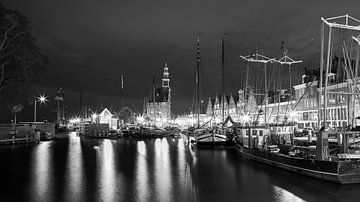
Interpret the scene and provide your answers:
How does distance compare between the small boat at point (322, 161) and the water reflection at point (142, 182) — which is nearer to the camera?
the water reflection at point (142, 182)

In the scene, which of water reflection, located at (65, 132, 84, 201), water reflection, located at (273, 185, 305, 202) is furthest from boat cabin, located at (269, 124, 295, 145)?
water reflection, located at (65, 132, 84, 201)

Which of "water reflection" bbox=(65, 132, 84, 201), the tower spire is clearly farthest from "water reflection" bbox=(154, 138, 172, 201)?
the tower spire

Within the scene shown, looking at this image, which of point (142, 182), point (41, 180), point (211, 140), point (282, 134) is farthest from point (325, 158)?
point (211, 140)

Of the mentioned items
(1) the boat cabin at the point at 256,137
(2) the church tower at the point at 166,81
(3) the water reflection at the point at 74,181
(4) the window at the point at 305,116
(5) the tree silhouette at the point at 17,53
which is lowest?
(3) the water reflection at the point at 74,181

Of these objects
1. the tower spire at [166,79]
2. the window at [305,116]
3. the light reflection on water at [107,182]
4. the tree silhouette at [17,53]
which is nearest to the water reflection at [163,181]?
the light reflection on water at [107,182]

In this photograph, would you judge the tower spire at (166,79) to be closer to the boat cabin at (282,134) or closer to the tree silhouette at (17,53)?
the tree silhouette at (17,53)

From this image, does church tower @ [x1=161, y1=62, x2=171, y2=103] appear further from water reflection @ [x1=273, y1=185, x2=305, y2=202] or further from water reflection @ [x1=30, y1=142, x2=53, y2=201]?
water reflection @ [x1=273, y1=185, x2=305, y2=202]

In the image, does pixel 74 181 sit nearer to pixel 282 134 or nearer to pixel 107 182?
pixel 107 182

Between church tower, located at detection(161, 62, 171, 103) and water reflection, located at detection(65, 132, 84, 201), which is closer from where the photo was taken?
water reflection, located at detection(65, 132, 84, 201)

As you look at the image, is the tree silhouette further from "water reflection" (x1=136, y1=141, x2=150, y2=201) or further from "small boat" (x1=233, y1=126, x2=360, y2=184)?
"small boat" (x1=233, y1=126, x2=360, y2=184)

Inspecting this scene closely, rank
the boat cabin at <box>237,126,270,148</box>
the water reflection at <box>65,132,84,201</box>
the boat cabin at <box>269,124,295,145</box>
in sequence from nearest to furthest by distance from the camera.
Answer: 1. the water reflection at <box>65,132,84,201</box>
2. the boat cabin at <box>237,126,270,148</box>
3. the boat cabin at <box>269,124,295,145</box>

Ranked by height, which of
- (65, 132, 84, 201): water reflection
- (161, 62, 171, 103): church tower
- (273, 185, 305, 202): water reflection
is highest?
(161, 62, 171, 103): church tower

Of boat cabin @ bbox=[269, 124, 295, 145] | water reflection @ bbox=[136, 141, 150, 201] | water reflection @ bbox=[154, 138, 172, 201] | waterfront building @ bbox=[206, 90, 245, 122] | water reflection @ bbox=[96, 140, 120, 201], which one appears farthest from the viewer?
waterfront building @ bbox=[206, 90, 245, 122]

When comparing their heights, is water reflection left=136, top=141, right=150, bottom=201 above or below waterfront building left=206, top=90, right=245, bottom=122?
below
